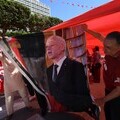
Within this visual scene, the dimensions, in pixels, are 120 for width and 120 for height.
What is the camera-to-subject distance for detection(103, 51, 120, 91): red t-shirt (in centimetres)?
383

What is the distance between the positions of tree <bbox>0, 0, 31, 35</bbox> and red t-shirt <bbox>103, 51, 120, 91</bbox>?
93.9 ft

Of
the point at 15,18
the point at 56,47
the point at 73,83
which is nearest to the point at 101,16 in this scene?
the point at 56,47

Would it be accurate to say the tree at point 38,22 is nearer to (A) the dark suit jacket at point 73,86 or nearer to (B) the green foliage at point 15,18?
(B) the green foliage at point 15,18

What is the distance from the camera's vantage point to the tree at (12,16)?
109 ft

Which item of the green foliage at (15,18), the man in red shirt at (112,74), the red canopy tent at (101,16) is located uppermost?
the green foliage at (15,18)

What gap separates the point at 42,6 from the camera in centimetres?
7181

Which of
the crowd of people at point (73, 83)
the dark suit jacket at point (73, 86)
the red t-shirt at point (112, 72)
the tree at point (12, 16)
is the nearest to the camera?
the red t-shirt at point (112, 72)

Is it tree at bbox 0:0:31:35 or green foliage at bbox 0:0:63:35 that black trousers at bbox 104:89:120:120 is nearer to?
green foliage at bbox 0:0:63:35

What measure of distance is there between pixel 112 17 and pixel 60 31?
1.88 metres

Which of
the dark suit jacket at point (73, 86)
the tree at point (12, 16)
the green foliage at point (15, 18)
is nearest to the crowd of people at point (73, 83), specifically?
the dark suit jacket at point (73, 86)

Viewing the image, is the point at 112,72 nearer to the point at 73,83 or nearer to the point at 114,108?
the point at 114,108

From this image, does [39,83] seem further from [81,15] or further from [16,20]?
[16,20]

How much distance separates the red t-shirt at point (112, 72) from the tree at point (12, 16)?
93.9 ft

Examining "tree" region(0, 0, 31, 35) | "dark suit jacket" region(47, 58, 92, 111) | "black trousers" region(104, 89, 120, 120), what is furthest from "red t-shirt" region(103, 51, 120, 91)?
"tree" region(0, 0, 31, 35)
